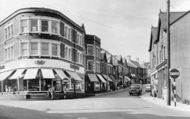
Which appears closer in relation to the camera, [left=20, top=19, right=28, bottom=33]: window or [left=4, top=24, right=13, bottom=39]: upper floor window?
[left=20, top=19, right=28, bottom=33]: window

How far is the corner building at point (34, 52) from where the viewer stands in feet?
147

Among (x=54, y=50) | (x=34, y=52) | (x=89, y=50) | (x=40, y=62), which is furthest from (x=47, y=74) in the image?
(x=89, y=50)

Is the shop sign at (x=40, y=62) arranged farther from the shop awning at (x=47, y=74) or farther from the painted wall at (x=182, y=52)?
the painted wall at (x=182, y=52)

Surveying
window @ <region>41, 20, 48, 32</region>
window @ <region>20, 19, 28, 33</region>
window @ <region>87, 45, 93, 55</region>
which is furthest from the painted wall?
window @ <region>87, 45, 93, 55</region>

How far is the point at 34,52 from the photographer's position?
45.7 metres

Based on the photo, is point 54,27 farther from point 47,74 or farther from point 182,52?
point 182,52

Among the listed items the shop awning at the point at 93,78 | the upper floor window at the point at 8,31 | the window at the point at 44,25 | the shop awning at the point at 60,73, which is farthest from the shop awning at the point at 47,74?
the shop awning at the point at 93,78

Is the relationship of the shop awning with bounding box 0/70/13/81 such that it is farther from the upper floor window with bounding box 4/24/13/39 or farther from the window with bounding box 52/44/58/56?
the window with bounding box 52/44/58/56

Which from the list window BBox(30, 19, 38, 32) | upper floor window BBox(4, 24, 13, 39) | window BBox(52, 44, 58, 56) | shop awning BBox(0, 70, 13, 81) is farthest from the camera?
upper floor window BBox(4, 24, 13, 39)

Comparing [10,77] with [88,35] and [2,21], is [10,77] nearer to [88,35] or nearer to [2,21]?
[2,21]

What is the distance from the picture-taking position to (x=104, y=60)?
85875 millimetres

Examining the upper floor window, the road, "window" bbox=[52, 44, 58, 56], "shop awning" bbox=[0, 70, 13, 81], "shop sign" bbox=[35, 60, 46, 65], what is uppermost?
the upper floor window

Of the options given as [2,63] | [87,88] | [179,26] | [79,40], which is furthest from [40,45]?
[87,88]

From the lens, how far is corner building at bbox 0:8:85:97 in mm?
44812
